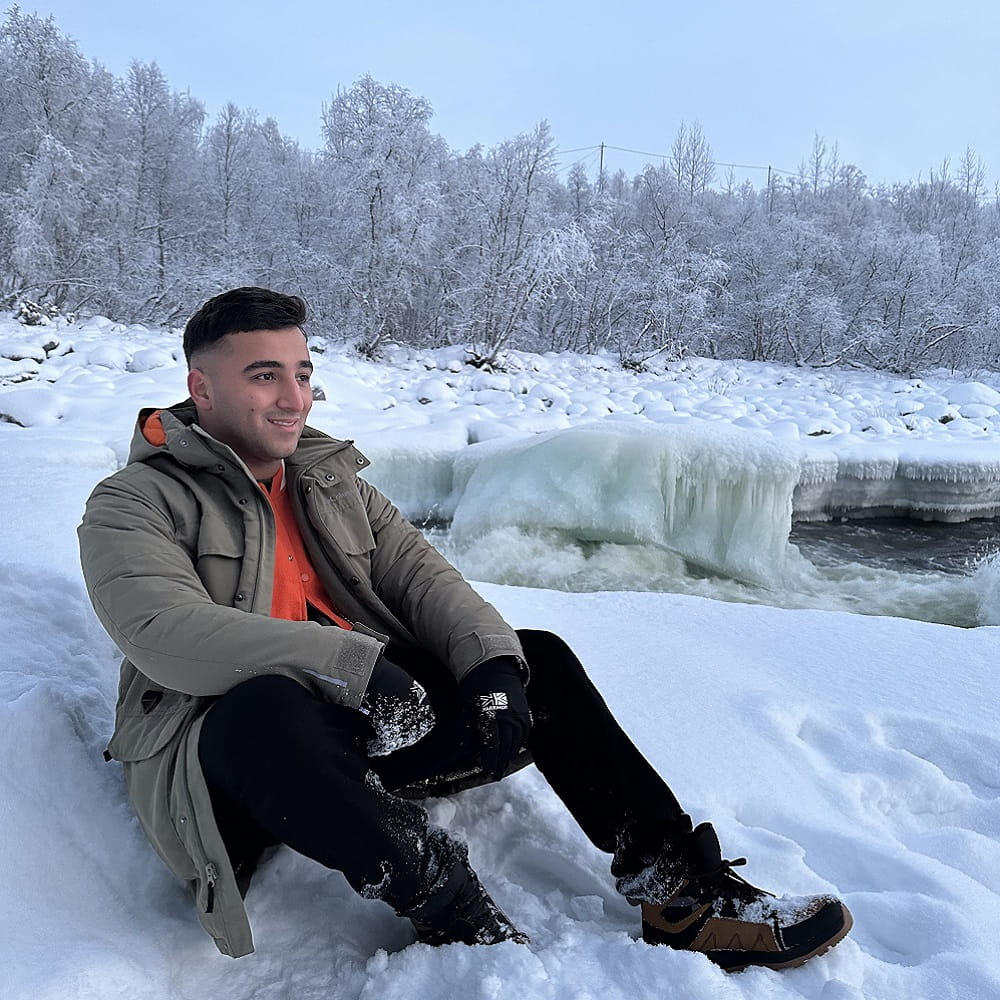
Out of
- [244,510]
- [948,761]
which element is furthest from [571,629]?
[244,510]

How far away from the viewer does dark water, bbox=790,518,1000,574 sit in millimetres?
6586

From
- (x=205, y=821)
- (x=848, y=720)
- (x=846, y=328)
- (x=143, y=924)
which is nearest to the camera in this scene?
(x=205, y=821)

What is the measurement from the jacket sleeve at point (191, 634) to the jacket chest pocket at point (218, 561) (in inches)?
3.4

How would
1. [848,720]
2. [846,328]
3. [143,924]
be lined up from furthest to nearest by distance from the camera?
1. [846,328]
2. [848,720]
3. [143,924]

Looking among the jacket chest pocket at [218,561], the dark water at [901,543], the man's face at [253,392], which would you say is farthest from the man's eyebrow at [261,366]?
the dark water at [901,543]

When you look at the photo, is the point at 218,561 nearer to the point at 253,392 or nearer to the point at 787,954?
the point at 253,392

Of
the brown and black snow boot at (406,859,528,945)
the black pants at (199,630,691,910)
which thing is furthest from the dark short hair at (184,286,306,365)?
the brown and black snow boot at (406,859,528,945)

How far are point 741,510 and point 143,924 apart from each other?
5237mm

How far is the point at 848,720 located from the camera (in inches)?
82.2

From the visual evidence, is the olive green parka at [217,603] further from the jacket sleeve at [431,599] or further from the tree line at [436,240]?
the tree line at [436,240]

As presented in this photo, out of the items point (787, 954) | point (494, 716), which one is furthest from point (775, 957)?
point (494, 716)

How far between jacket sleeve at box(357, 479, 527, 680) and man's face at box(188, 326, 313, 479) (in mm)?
276

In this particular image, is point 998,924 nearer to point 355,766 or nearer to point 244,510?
point 355,766

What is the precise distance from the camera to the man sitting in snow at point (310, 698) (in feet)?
3.79
